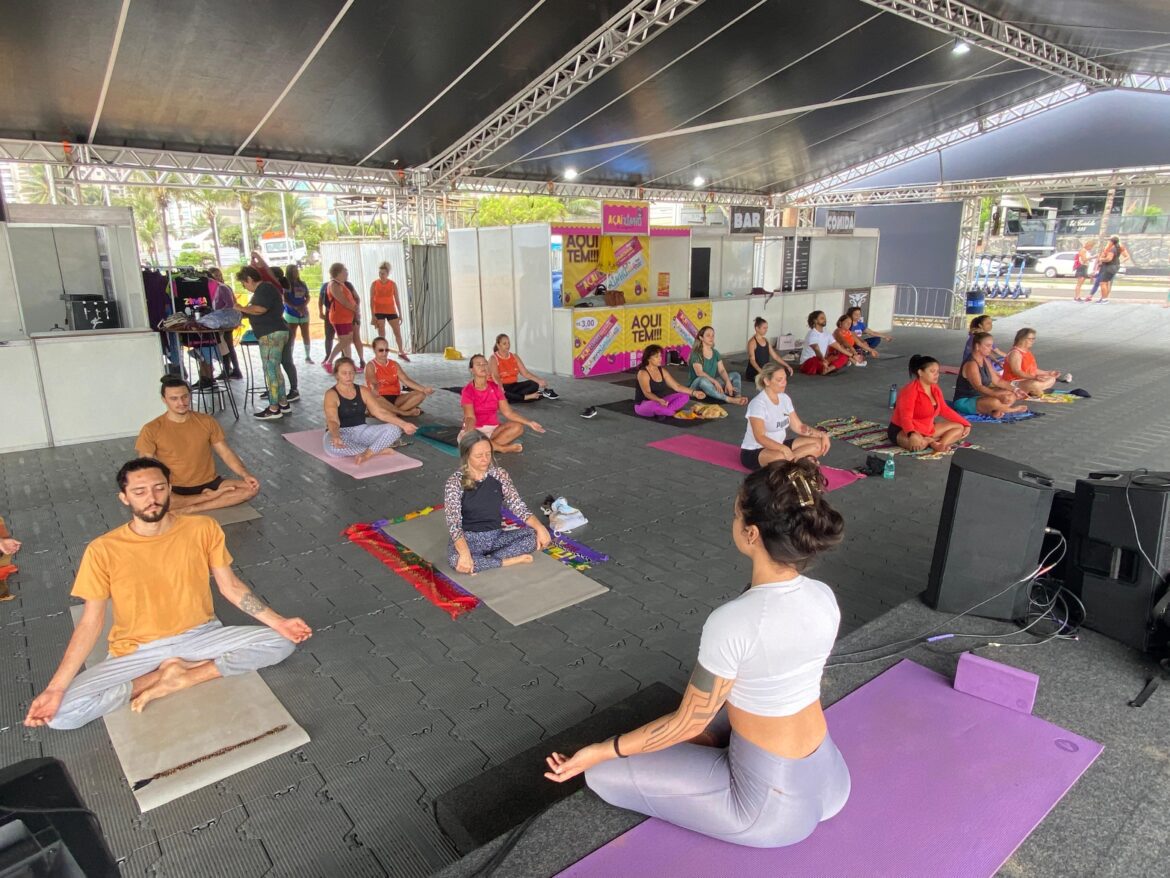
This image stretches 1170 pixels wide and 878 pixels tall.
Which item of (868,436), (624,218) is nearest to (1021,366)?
(868,436)

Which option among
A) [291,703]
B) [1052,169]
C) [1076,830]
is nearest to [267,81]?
[291,703]

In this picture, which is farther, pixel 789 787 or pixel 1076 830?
pixel 1076 830

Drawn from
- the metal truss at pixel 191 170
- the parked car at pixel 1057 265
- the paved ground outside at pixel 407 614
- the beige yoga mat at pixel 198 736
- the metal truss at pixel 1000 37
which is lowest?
the paved ground outside at pixel 407 614

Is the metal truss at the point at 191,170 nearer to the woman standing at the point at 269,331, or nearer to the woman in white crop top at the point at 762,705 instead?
the woman standing at the point at 269,331

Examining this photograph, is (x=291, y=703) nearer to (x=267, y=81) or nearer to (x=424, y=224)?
(x=267, y=81)

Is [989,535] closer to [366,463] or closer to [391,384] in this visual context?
[366,463]

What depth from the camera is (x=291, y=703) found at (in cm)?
313

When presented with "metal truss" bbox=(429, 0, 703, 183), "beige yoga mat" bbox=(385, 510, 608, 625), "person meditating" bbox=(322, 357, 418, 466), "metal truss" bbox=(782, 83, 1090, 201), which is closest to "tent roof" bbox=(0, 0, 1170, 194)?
"metal truss" bbox=(429, 0, 703, 183)

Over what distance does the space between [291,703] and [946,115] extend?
1723cm

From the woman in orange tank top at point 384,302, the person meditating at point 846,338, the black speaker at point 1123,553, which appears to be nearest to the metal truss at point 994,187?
the person meditating at point 846,338

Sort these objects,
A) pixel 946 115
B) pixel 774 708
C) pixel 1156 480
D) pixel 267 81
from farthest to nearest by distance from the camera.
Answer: pixel 946 115
pixel 267 81
pixel 1156 480
pixel 774 708

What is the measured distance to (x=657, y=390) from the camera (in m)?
8.27

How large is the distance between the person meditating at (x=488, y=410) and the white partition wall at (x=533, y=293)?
13.7ft

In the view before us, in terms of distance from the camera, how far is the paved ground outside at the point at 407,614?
2.50 m
